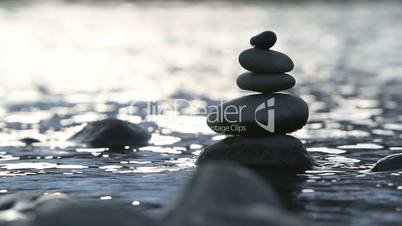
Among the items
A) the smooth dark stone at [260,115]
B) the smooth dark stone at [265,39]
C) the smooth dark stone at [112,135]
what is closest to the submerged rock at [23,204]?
the smooth dark stone at [260,115]

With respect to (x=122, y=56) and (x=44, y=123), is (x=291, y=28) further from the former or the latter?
(x=44, y=123)

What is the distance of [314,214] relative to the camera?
33.0 feet

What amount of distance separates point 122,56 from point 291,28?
22357 mm

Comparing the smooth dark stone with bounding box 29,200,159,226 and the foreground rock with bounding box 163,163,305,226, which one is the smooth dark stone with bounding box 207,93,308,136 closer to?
the foreground rock with bounding box 163,163,305,226

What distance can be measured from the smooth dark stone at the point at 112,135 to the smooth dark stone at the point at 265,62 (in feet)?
10.2

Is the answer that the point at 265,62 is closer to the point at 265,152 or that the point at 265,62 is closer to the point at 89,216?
the point at 265,152

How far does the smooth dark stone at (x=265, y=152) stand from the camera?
1330 centimetres

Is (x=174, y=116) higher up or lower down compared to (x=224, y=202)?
lower down

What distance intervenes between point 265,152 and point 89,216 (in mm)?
6024

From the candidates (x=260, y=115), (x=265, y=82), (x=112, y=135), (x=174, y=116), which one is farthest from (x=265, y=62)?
(x=174, y=116)

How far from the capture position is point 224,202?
7.66 m

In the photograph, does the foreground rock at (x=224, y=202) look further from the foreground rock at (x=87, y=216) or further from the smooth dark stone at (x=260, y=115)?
the smooth dark stone at (x=260, y=115)

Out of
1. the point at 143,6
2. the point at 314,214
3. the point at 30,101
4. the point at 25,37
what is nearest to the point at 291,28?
the point at 25,37

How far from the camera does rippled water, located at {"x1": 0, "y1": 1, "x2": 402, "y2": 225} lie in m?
11.7
